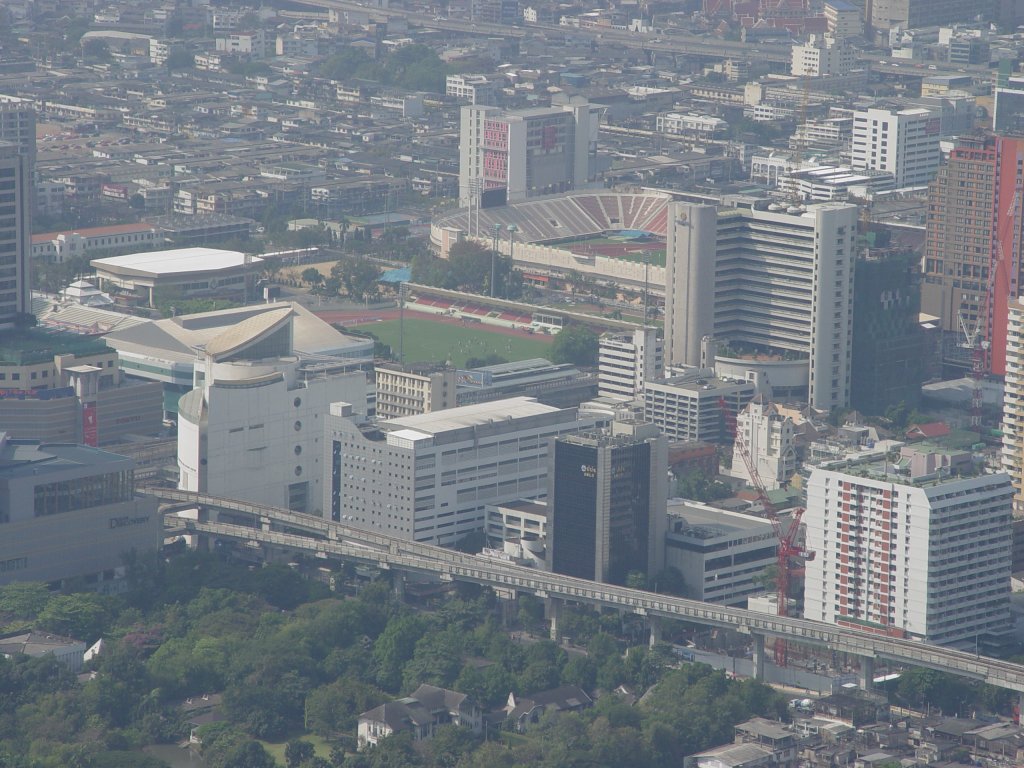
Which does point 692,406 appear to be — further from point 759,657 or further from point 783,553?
point 759,657

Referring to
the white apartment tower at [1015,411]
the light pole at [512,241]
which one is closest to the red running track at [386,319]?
the light pole at [512,241]

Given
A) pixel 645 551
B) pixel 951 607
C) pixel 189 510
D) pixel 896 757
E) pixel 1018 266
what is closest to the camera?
pixel 896 757

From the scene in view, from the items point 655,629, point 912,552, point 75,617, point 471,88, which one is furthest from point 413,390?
point 471,88

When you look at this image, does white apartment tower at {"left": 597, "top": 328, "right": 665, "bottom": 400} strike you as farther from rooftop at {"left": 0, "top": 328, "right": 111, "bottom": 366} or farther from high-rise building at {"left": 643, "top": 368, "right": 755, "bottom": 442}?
rooftop at {"left": 0, "top": 328, "right": 111, "bottom": 366}

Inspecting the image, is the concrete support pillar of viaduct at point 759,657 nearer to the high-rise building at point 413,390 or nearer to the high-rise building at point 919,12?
the high-rise building at point 413,390

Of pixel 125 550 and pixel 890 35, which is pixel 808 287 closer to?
pixel 125 550

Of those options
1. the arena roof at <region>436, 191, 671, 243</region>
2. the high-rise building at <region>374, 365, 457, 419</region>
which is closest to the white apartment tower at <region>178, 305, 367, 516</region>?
the high-rise building at <region>374, 365, 457, 419</region>

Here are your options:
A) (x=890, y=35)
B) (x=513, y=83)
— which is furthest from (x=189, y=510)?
(x=890, y=35)
